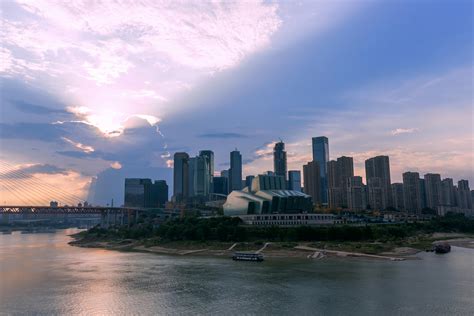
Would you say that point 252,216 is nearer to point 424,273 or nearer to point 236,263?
point 236,263

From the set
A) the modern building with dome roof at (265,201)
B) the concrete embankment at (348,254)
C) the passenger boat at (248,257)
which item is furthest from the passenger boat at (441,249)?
the modern building with dome roof at (265,201)

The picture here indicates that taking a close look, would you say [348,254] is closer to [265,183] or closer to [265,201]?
[265,201]

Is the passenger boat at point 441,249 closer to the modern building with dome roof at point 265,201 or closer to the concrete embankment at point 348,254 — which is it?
the concrete embankment at point 348,254

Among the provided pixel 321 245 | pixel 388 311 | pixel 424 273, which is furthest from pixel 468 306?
pixel 321 245

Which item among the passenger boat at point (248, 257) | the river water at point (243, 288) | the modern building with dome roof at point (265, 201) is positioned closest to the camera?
the river water at point (243, 288)

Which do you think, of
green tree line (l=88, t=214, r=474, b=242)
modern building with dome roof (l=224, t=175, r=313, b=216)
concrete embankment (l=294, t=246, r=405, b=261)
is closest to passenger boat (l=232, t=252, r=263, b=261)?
concrete embankment (l=294, t=246, r=405, b=261)

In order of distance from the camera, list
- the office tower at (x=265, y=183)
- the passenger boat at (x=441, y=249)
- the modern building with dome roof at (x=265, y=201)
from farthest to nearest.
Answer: the office tower at (x=265, y=183) < the modern building with dome roof at (x=265, y=201) < the passenger boat at (x=441, y=249)

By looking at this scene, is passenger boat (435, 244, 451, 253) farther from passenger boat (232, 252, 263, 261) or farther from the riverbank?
passenger boat (232, 252, 263, 261)
